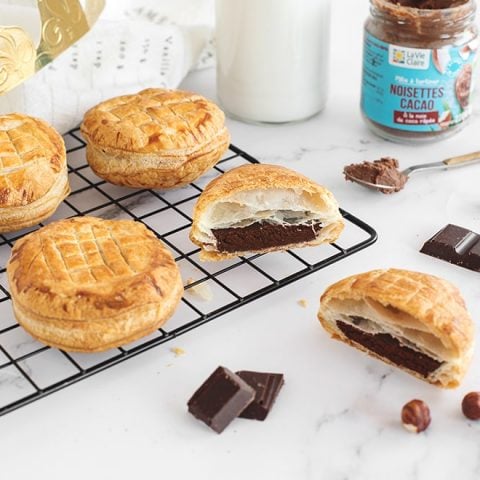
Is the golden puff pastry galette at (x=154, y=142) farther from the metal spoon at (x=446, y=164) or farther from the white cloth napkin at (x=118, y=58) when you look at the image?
the metal spoon at (x=446, y=164)

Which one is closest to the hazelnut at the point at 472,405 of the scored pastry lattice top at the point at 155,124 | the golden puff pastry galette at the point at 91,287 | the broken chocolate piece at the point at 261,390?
the broken chocolate piece at the point at 261,390

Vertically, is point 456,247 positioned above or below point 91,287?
below

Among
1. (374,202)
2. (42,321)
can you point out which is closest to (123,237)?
(42,321)

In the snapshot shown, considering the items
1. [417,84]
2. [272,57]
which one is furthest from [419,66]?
[272,57]

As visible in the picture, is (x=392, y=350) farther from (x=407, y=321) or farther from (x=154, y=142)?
(x=154, y=142)

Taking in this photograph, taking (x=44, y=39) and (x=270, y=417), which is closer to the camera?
(x=270, y=417)

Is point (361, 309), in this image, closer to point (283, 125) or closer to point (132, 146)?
point (132, 146)

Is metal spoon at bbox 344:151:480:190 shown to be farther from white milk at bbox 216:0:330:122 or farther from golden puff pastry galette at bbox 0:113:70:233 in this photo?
golden puff pastry galette at bbox 0:113:70:233
